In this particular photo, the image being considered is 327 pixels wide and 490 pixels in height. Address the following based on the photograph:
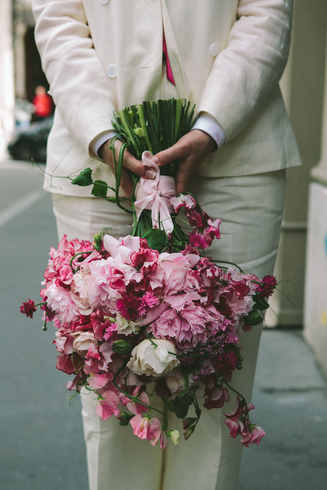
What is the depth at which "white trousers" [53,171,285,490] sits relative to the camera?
160 centimetres

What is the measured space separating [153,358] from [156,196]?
40cm

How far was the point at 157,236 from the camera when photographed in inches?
53.9

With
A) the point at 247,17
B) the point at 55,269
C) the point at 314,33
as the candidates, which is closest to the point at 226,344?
the point at 55,269

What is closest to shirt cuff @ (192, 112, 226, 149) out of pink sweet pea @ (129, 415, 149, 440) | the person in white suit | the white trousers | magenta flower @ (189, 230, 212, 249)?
the person in white suit

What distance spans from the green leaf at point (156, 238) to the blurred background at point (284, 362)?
543mm

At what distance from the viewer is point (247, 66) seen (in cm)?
151

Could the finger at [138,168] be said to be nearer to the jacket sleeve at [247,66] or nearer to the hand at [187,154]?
the hand at [187,154]

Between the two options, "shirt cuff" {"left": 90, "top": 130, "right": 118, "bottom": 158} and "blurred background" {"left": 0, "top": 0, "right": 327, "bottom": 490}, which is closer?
"shirt cuff" {"left": 90, "top": 130, "right": 118, "bottom": 158}

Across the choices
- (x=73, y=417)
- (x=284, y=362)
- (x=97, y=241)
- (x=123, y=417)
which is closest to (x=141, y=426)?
(x=123, y=417)

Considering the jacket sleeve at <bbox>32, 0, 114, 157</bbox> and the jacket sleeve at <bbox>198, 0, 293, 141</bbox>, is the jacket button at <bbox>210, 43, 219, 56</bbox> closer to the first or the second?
the jacket sleeve at <bbox>198, 0, 293, 141</bbox>

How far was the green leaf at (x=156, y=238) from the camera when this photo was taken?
4.48ft

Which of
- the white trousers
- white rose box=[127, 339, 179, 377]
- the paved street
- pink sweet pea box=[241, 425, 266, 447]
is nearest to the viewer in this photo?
white rose box=[127, 339, 179, 377]

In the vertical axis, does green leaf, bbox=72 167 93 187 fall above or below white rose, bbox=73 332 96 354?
above

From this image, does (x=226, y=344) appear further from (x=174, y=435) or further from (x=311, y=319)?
(x=311, y=319)
